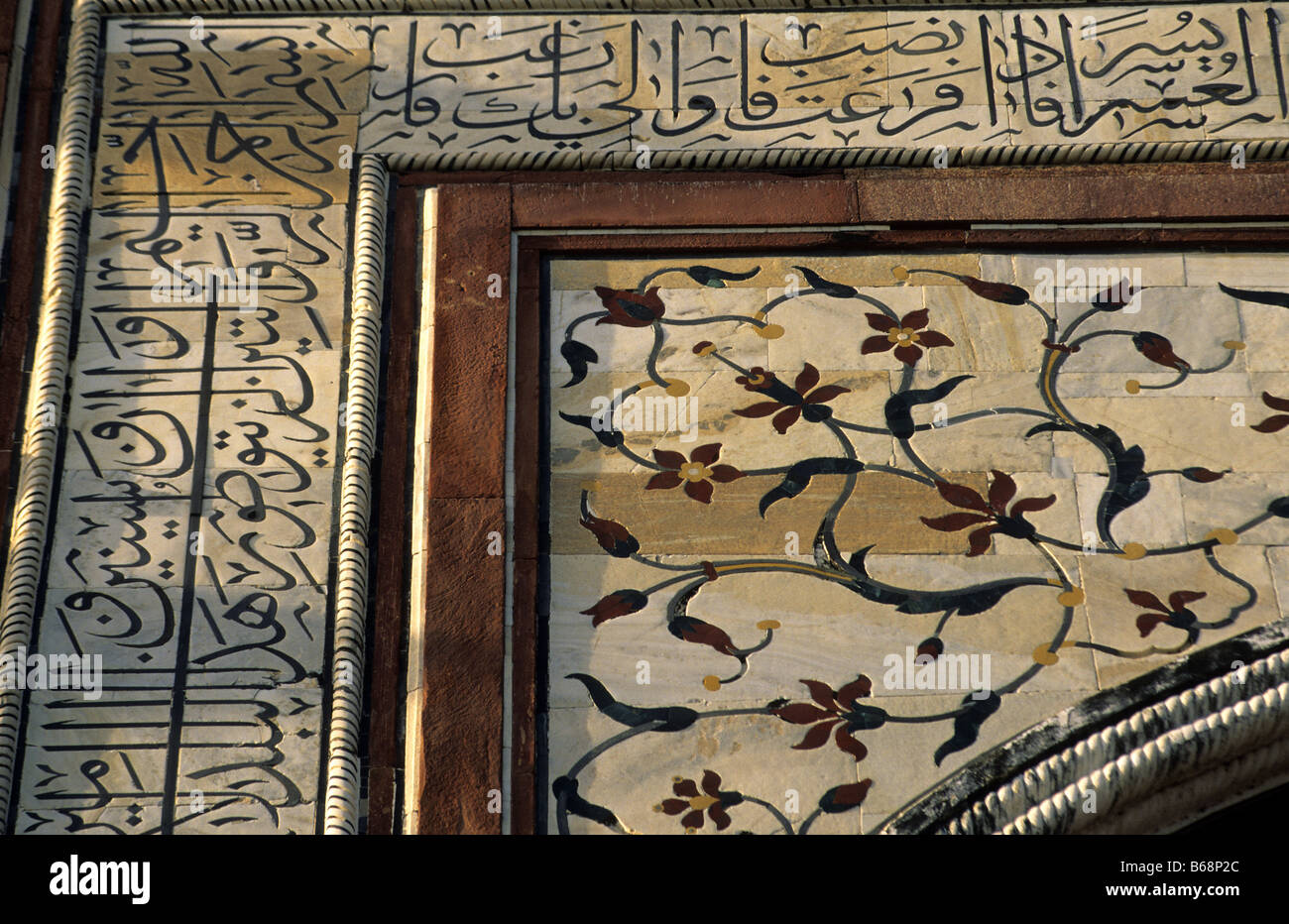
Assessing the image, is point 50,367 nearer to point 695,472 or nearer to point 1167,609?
point 695,472

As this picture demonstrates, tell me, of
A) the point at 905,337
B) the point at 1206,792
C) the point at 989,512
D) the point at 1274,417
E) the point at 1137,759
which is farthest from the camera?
the point at 905,337

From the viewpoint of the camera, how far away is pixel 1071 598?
3727 millimetres

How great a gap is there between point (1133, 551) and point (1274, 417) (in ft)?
1.63

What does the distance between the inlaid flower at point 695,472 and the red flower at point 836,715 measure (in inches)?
19.8

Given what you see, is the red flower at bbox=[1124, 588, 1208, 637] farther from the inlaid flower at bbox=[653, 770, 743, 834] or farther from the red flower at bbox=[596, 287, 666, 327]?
the red flower at bbox=[596, 287, 666, 327]

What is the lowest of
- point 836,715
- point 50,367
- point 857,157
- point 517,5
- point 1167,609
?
point 836,715

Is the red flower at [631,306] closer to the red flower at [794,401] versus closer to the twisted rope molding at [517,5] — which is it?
the red flower at [794,401]

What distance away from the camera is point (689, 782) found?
3.55m

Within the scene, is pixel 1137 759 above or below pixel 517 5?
below

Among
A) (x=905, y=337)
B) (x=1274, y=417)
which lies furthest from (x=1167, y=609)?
(x=905, y=337)

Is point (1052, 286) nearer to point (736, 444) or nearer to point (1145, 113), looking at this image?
point (1145, 113)

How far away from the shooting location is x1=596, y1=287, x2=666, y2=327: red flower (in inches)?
160

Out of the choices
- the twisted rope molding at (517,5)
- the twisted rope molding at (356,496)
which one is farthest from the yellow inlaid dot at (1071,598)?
the twisted rope molding at (517,5)

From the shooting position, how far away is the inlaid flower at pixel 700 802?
3.51 meters
